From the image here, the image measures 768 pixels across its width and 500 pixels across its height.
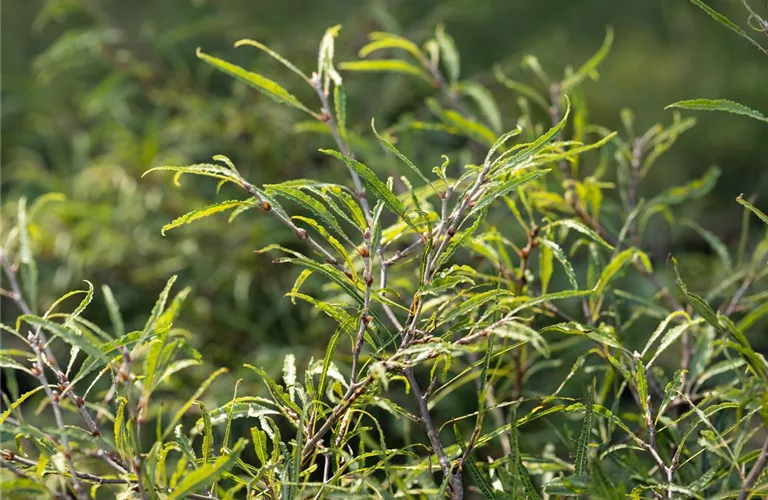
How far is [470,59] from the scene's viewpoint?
1447 mm

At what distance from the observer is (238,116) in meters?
1.06

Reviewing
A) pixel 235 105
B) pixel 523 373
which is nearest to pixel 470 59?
pixel 235 105

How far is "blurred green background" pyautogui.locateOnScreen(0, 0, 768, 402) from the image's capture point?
0.98 m

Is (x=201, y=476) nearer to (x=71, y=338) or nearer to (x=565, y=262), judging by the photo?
(x=71, y=338)

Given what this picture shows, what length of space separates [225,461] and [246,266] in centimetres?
67

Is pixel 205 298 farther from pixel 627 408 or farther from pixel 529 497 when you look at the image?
pixel 529 497

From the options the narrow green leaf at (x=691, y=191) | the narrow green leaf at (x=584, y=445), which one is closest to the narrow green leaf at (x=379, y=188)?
the narrow green leaf at (x=584, y=445)

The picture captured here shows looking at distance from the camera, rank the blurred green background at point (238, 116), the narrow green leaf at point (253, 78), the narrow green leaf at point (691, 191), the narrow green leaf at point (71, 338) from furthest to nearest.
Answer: the blurred green background at point (238, 116) → the narrow green leaf at point (691, 191) → the narrow green leaf at point (253, 78) → the narrow green leaf at point (71, 338)

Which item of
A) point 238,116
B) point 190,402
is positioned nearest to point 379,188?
point 190,402

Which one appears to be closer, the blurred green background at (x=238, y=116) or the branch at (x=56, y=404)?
the branch at (x=56, y=404)

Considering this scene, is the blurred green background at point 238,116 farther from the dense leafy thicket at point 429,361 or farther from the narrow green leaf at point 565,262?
the narrow green leaf at point 565,262

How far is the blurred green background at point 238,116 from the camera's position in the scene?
0.98m

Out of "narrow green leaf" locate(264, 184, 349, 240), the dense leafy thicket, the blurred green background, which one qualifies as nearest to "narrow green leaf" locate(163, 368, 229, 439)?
the dense leafy thicket

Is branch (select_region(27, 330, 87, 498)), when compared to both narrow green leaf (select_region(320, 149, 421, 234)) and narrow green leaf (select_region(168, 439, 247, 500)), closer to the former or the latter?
narrow green leaf (select_region(168, 439, 247, 500))
